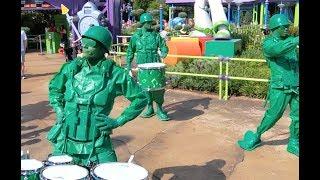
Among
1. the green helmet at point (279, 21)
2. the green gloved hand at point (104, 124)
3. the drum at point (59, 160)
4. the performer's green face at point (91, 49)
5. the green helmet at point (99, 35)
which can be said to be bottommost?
the drum at point (59, 160)

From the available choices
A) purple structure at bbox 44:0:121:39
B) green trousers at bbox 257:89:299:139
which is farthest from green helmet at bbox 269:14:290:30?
purple structure at bbox 44:0:121:39

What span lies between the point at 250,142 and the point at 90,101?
133 inches

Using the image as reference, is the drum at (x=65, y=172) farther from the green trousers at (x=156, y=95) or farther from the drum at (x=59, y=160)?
the green trousers at (x=156, y=95)

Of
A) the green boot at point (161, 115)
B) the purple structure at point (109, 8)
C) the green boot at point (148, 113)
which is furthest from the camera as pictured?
the purple structure at point (109, 8)

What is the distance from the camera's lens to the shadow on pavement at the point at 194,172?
5082 millimetres

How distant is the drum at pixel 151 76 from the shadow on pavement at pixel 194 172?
2.18 m

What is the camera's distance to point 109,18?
17281mm

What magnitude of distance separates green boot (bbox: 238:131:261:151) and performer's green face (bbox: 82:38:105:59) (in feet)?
11.1

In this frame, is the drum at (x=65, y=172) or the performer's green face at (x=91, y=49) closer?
the drum at (x=65, y=172)

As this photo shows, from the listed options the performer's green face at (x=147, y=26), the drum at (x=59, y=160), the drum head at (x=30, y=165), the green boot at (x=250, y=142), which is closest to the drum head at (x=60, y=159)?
the drum at (x=59, y=160)

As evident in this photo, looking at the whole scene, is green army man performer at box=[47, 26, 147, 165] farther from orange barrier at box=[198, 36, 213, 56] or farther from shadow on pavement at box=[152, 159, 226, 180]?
orange barrier at box=[198, 36, 213, 56]

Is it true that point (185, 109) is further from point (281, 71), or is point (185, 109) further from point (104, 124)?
point (104, 124)
